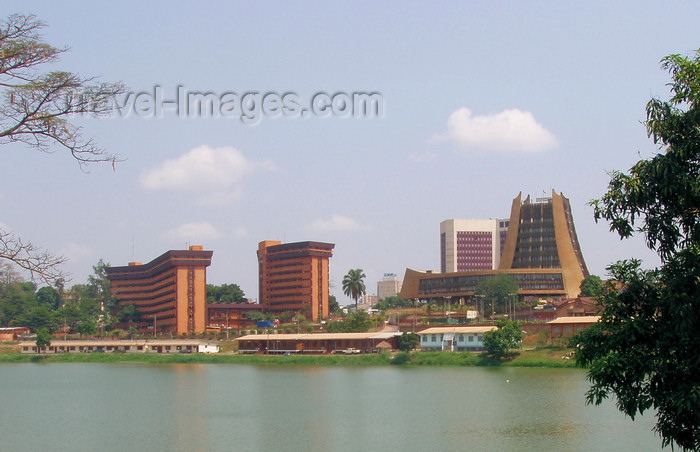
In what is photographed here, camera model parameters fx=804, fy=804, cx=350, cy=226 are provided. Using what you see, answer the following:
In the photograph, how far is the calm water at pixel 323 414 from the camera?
4172cm

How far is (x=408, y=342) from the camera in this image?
108188 millimetres

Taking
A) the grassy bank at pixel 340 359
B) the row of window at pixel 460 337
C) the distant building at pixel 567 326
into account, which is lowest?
the grassy bank at pixel 340 359

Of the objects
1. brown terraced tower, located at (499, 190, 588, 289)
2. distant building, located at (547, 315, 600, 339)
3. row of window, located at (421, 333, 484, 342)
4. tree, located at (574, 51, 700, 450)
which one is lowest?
row of window, located at (421, 333, 484, 342)

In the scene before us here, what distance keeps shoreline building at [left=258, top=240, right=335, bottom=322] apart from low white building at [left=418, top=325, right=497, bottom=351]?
7219cm

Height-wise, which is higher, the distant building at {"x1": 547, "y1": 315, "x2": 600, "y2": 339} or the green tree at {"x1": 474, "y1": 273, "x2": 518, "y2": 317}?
the green tree at {"x1": 474, "y1": 273, "x2": 518, "y2": 317}

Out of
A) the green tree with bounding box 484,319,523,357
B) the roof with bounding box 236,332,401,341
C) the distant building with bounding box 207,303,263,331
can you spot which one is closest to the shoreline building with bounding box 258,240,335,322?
the distant building with bounding box 207,303,263,331

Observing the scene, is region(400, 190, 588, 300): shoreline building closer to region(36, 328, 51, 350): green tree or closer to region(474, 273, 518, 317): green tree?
region(474, 273, 518, 317): green tree

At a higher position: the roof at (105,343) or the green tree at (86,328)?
the green tree at (86,328)

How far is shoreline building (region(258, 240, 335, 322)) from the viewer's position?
604ft

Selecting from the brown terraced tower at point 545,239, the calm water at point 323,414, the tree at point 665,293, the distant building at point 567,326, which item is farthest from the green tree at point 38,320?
the tree at point 665,293

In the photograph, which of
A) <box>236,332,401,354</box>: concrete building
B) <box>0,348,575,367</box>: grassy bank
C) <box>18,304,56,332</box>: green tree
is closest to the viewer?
<box>0,348,575,367</box>: grassy bank

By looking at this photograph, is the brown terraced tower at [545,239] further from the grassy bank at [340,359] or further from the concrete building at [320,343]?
the grassy bank at [340,359]

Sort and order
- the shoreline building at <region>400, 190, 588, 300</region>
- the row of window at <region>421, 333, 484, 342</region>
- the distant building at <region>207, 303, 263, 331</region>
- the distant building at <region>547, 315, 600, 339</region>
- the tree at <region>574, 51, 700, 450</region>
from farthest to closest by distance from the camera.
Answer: the distant building at <region>207, 303, 263, 331</region> → the shoreline building at <region>400, 190, 588, 300</region> → the row of window at <region>421, 333, 484, 342</region> → the distant building at <region>547, 315, 600, 339</region> → the tree at <region>574, 51, 700, 450</region>

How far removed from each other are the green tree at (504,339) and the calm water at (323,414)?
8.27 meters
